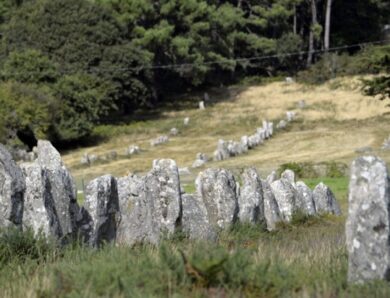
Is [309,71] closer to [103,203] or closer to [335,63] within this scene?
[335,63]

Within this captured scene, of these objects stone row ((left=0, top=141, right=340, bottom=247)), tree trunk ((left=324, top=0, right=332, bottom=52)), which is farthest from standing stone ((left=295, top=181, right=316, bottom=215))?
tree trunk ((left=324, top=0, right=332, bottom=52))

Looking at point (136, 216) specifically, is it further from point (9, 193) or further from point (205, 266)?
point (205, 266)

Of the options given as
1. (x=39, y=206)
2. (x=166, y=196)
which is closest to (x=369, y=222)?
(x=39, y=206)

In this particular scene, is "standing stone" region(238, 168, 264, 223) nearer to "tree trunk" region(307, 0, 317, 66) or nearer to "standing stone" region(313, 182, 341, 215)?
"standing stone" region(313, 182, 341, 215)

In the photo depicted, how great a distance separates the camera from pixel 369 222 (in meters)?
7.52

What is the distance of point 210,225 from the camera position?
1423 centimetres

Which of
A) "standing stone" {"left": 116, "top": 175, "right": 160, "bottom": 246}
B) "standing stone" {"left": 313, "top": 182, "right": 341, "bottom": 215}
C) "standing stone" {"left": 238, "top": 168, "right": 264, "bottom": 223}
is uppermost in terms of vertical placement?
"standing stone" {"left": 116, "top": 175, "right": 160, "bottom": 246}

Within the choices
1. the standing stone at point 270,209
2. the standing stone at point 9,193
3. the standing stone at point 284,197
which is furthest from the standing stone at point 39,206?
the standing stone at point 284,197

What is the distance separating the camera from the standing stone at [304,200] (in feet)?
62.3

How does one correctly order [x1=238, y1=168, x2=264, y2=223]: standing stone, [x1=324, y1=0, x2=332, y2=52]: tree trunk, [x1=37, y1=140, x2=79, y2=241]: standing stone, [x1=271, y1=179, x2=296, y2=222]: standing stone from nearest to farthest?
[x1=37, y1=140, x2=79, y2=241]: standing stone, [x1=238, y1=168, x2=264, y2=223]: standing stone, [x1=271, y1=179, x2=296, y2=222]: standing stone, [x1=324, y1=0, x2=332, y2=52]: tree trunk

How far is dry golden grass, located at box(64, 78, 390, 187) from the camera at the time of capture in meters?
43.7

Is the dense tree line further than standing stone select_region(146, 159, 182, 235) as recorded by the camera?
Yes

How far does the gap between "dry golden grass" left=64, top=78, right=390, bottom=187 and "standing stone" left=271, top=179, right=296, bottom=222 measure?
1691 cm

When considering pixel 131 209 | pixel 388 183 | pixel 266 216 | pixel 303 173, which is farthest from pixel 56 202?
pixel 303 173
